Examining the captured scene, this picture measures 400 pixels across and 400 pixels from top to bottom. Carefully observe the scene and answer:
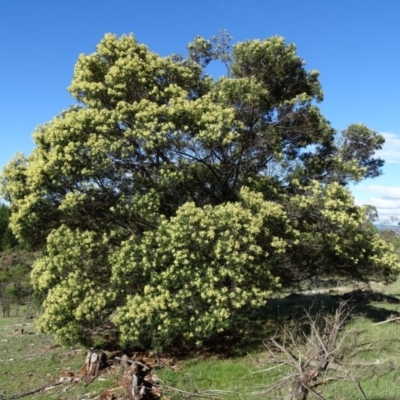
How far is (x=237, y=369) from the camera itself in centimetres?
1262

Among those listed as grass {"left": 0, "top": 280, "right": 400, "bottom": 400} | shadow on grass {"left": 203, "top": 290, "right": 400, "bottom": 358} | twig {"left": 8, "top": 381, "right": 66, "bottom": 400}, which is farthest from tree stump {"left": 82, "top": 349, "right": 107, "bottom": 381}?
shadow on grass {"left": 203, "top": 290, "right": 400, "bottom": 358}

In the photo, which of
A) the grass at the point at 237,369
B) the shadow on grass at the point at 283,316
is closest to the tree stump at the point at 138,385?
the grass at the point at 237,369

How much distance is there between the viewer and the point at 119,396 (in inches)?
437

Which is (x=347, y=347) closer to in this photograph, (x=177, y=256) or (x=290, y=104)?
(x=177, y=256)

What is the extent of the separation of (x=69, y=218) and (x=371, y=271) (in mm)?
9934

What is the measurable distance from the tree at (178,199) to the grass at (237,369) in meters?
1.08

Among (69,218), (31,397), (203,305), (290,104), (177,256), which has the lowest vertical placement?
(31,397)

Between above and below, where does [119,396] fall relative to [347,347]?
below

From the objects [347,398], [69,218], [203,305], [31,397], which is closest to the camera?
[347,398]

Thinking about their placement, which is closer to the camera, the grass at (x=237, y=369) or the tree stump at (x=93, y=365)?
the grass at (x=237, y=369)

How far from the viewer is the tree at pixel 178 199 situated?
41.2ft

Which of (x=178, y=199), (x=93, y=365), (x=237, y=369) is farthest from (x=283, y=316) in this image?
(x=93, y=365)

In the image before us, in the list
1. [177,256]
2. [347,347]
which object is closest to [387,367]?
[347,347]

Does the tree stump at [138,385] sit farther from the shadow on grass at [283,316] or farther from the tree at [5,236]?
the tree at [5,236]
